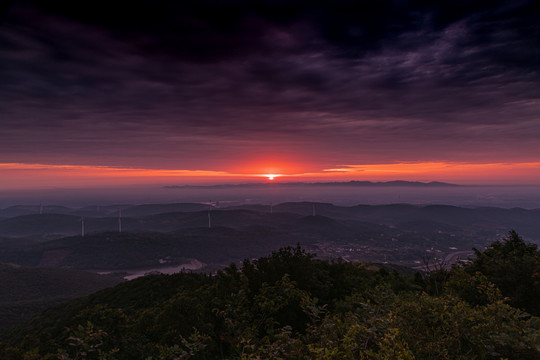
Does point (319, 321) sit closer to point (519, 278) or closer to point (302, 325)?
point (302, 325)

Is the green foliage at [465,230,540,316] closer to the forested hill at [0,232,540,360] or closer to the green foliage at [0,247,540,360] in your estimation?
the forested hill at [0,232,540,360]

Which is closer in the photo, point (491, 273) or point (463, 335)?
point (463, 335)

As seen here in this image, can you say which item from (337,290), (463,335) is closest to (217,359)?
(463,335)

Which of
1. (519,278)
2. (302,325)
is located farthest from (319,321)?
(519,278)

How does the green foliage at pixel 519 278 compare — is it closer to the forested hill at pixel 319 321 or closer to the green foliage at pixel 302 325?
the forested hill at pixel 319 321

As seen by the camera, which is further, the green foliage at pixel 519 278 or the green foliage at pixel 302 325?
the green foliage at pixel 519 278

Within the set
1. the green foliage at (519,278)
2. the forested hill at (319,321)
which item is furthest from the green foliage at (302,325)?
the green foliage at (519,278)

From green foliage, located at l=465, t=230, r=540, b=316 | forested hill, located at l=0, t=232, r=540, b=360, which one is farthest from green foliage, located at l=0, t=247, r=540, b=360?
green foliage, located at l=465, t=230, r=540, b=316

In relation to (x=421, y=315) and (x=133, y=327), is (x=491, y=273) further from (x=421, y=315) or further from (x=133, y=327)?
(x=133, y=327)

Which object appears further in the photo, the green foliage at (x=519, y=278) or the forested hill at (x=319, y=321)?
the green foliage at (x=519, y=278)
